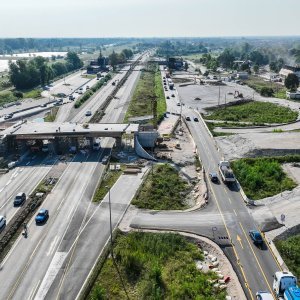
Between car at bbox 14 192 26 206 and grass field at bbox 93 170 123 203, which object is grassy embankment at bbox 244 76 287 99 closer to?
grass field at bbox 93 170 123 203

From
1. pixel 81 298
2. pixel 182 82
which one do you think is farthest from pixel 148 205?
pixel 182 82

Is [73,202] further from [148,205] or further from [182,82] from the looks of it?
[182,82]

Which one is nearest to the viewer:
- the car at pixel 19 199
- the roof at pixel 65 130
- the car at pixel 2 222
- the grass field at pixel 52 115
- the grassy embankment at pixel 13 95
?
the car at pixel 2 222

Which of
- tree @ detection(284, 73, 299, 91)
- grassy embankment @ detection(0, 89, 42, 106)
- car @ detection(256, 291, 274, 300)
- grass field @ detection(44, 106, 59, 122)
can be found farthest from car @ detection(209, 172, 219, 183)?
tree @ detection(284, 73, 299, 91)

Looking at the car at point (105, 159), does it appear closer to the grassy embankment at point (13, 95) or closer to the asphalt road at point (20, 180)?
the asphalt road at point (20, 180)

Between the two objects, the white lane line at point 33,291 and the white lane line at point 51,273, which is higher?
the white lane line at point 33,291

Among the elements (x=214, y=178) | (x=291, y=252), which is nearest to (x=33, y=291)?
(x=291, y=252)

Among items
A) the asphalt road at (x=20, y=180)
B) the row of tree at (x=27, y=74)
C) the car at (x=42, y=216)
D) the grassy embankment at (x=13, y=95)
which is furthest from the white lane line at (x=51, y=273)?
the row of tree at (x=27, y=74)
